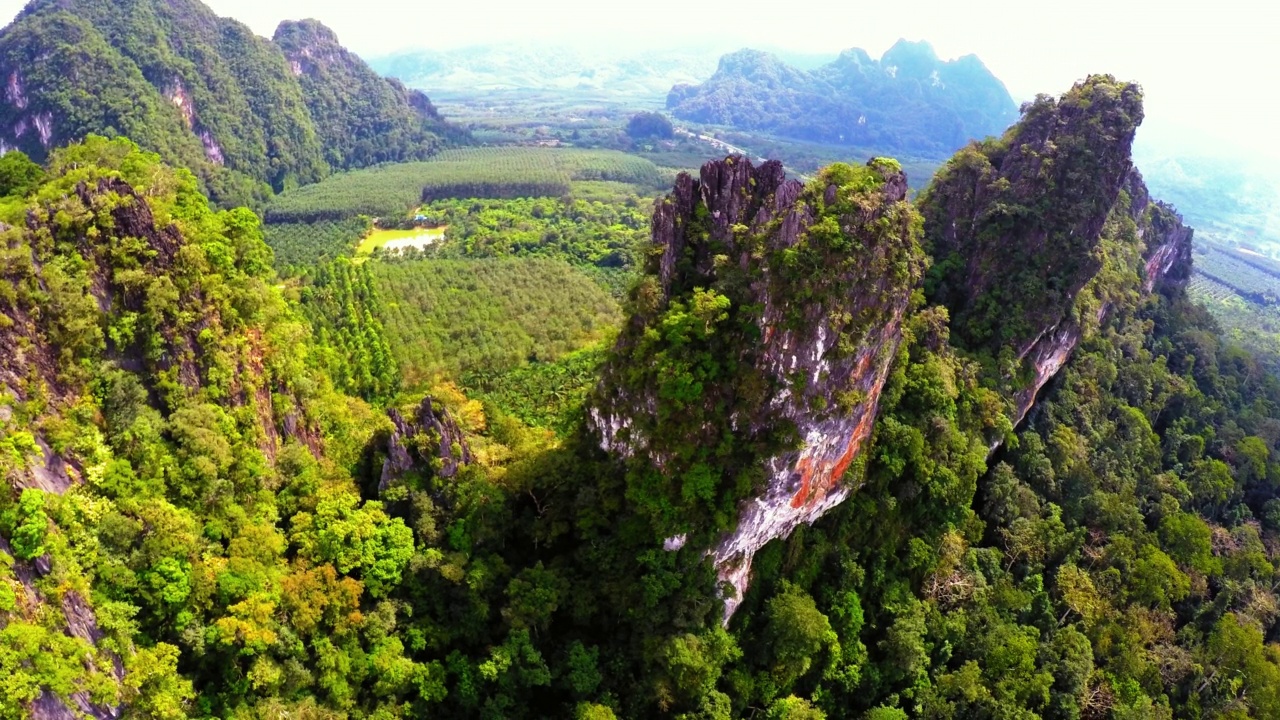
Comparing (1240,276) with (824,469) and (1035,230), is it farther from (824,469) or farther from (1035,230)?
(824,469)

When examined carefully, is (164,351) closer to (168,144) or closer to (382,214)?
(382,214)

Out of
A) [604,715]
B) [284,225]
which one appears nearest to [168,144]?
[284,225]

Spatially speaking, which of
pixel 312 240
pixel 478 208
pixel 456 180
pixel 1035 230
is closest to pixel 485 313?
Answer: pixel 312 240

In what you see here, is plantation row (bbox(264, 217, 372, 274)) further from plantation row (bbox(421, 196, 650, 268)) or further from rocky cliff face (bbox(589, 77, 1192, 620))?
rocky cliff face (bbox(589, 77, 1192, 620))

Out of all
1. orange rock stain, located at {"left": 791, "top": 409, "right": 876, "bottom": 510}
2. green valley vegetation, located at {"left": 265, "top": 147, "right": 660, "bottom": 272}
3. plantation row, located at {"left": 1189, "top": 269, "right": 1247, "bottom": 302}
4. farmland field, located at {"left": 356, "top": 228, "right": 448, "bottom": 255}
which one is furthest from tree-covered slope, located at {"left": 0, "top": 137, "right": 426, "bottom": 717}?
plantation row, located at {"left": 1189, "top": 269, "right": 1247, "bottom": 302}

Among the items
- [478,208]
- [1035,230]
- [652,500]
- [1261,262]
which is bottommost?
[1261,262]

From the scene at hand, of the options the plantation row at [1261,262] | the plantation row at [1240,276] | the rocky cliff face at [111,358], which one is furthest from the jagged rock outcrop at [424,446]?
the plantation row at [1261,262]

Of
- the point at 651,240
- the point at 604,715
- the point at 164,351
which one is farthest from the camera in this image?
the point at 651,240
